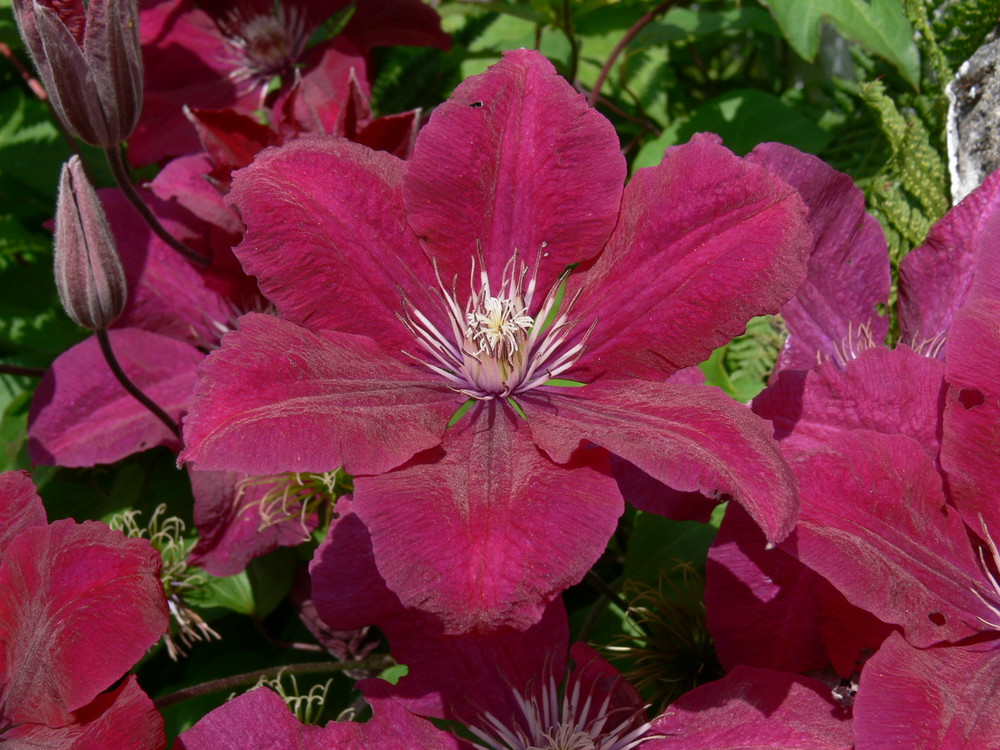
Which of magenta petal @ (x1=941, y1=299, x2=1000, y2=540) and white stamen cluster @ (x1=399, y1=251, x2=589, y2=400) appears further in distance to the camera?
white stamen cluster @ (x1=399, y1=251, x2=589, y2=400)

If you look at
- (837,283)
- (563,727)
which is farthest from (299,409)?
(837,283)

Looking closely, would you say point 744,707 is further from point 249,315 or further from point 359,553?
point 249,315

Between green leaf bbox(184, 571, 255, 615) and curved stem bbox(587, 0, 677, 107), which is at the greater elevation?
curved stem bbox(587, 0, 677, 107)

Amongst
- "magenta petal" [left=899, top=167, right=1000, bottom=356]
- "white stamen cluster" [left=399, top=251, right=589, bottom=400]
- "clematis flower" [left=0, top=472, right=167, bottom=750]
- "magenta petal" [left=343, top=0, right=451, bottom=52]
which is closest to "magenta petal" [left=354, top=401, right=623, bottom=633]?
"white stamen cluster" [left=399, top=251, right=589, bottom=400]

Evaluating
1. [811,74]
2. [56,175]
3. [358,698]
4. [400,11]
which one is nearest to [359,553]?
[358,698]

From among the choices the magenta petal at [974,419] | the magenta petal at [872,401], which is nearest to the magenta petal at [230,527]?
the magenta petal at [872,401]

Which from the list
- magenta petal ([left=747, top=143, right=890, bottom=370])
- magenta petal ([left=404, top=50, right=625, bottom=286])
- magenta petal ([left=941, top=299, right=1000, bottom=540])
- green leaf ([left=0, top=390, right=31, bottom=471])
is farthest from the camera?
green leaf ([left=0, top=390, right=31, bottom=471])

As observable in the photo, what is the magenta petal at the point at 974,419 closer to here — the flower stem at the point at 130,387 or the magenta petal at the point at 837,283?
the magenta petal at the point at 837,283

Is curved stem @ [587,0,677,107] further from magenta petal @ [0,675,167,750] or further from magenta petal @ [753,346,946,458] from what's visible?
magenta petal @ [0,675,167,750]
